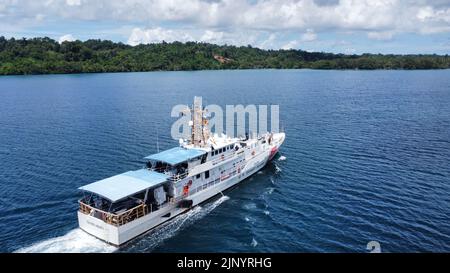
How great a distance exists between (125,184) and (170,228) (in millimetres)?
7289

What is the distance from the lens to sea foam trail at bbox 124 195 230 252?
38.9m

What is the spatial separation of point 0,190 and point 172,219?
2532 cm

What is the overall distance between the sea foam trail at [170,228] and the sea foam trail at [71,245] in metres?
2.75

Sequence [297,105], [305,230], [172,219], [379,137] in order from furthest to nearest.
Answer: [297,105] → [379,137] → [172,219] → [305,230]

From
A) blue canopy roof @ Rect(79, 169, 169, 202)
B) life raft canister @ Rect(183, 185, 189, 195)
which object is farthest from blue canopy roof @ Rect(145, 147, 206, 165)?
life raft canister @ Rect(183, 185, 189, 195)

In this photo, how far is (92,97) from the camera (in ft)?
475

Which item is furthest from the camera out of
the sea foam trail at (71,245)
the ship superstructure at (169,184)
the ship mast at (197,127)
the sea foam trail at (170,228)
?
the ship mast at (197,127)

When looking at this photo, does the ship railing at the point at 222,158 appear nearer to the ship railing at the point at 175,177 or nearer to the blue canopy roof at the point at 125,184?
the ship railing at the point at 175,177

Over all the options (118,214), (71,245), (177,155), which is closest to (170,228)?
(118,214)

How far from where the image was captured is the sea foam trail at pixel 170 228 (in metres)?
38.9

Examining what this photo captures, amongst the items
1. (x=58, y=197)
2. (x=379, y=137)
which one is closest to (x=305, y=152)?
(x=379, y=137)

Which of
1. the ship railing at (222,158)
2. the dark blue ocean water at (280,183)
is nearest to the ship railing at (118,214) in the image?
the dark blue ocean water at (280,183)

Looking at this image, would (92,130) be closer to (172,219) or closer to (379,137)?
(172,219)

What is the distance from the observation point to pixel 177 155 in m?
48.7
